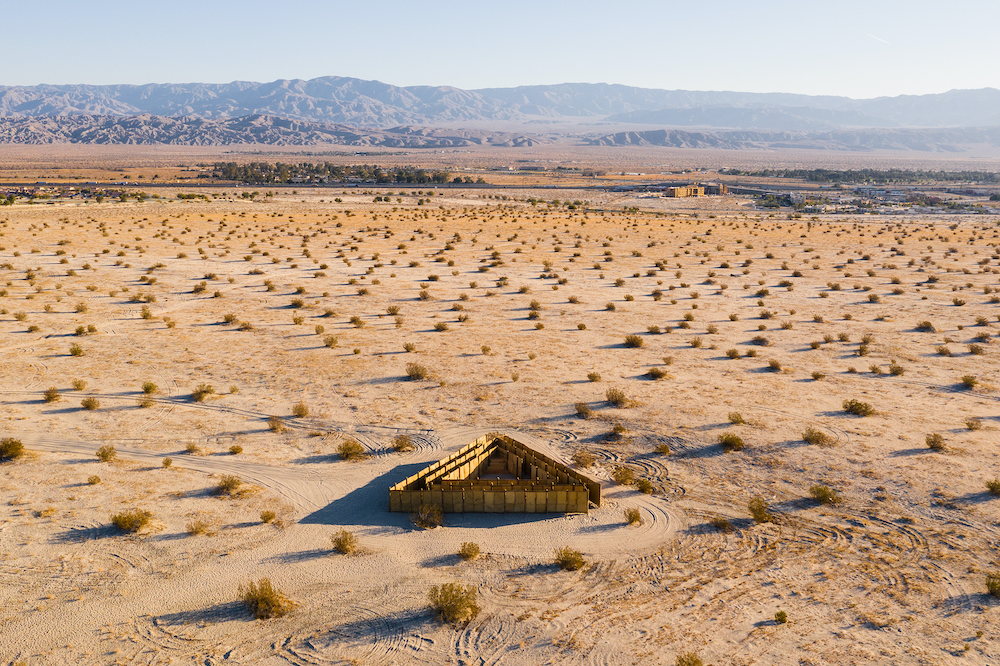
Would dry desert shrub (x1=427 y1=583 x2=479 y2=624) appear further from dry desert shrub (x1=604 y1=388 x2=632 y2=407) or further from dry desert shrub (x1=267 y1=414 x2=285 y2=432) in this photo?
dry desert shrub (x1=604 y1=388 x2=632 y2=407)

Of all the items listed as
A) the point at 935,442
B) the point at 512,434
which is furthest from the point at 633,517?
the point at 935,442

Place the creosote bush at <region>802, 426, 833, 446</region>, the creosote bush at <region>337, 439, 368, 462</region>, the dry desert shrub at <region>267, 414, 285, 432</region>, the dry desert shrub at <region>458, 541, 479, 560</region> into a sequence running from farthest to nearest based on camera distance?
the dry desert shrub at <region>267, 414, 285, 432</region>, the creosote bush at <region>802, 426, 833, 446</region>, the creosote bush at <region>337, 439, 368, 462</region>, the dry desert shrub at <region>458, 541, 479, 560</region>

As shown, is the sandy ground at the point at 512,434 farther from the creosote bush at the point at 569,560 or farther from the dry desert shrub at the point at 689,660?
the dry desert shrub at the point at 689,660

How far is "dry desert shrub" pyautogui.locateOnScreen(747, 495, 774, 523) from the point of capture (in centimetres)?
1372

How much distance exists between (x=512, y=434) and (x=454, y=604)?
742 centimetres

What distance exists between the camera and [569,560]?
12281mm

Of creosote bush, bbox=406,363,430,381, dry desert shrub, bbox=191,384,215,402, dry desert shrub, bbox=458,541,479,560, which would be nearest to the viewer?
dry desert shrub, bbox=458,541,479,560

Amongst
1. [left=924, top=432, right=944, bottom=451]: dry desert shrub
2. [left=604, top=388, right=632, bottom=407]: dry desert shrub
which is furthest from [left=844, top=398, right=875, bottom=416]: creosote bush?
[left=604, top=388, right=632, bottom=407]: dry desert shrub

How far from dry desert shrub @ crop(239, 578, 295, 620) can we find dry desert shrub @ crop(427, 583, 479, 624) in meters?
2.54

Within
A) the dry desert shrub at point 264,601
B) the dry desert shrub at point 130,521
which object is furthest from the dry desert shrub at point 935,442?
the dry desert shrub at point 130,521

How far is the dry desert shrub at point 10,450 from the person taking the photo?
51.9 feet

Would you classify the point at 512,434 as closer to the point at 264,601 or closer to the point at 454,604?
the point at 454,604

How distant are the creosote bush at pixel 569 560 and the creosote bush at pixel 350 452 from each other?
6.38 metres

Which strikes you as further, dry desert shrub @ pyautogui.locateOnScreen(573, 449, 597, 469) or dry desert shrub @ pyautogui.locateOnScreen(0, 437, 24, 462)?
dry desert shrub @ pyautogui.locateOnScreen(573, 449, 597, 469)
